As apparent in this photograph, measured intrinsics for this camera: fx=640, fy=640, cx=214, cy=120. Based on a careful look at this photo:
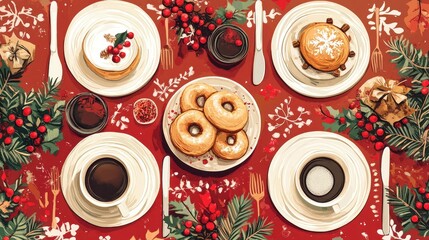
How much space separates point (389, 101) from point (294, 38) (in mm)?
342

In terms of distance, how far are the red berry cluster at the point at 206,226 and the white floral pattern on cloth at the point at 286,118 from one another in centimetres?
Result: 30

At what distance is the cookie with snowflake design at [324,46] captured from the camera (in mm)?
1891

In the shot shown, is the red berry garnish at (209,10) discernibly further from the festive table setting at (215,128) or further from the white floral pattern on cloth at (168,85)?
the white floral pattern on cloth at (168,85)

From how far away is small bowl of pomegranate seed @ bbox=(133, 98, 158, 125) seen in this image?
193cm

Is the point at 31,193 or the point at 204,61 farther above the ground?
the point at 204,61

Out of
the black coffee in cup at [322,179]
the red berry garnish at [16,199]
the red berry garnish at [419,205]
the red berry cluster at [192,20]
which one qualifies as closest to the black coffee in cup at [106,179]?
the red berry garnish at [16,199]

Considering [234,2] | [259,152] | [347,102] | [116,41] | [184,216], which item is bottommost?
[184,216]

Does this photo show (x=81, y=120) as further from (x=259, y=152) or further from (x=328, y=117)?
(x=328, y=117)

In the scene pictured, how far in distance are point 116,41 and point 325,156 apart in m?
0.71

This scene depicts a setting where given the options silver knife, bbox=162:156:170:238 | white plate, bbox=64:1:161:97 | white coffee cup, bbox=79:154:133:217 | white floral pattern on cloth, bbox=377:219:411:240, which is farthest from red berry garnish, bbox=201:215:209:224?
white floral pattern on cloth, bbox=377:219:411:240

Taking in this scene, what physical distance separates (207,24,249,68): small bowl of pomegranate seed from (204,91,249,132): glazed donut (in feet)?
0.42

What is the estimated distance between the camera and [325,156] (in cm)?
192

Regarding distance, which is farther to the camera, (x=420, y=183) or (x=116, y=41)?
(x=420, y=183)

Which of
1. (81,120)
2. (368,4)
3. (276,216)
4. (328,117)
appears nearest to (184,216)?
(276,216)
